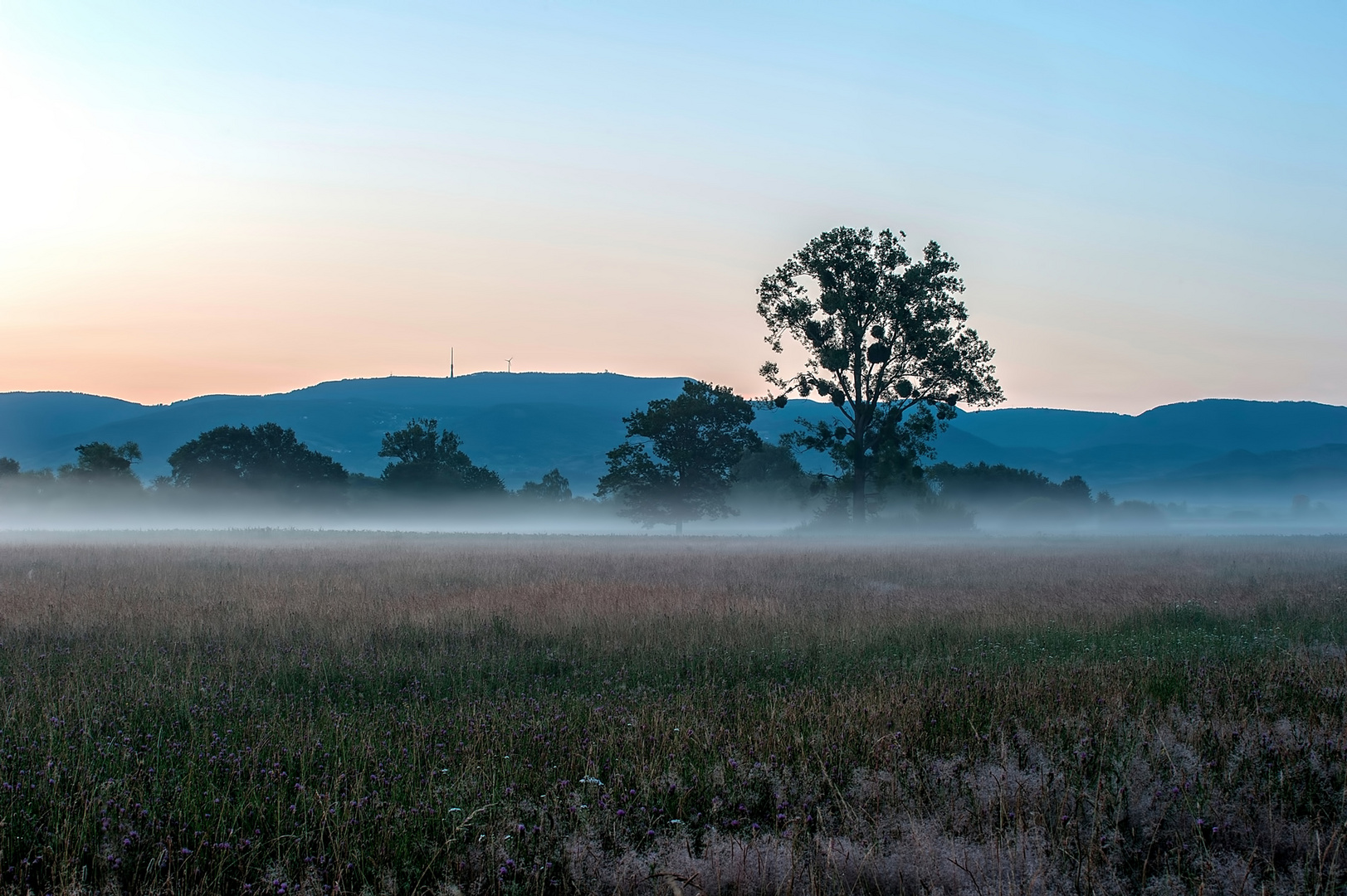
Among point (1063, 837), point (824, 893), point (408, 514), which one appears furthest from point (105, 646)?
point (408, 514)

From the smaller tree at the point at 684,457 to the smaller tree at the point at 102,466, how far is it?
53831 millimetres

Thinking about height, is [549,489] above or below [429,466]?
below

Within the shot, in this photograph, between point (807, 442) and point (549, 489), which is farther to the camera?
point (549, 489)

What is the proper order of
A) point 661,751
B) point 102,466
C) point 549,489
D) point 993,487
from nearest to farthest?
1. point 661,751
2. point 102,466
3. point 993,487
4. point 549,489

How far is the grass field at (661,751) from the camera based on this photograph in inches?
150

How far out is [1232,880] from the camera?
141 inches

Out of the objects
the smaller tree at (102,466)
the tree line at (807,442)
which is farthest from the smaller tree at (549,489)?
the smaller tree at (102,466)

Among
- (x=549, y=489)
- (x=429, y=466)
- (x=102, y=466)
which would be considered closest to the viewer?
(x=102, y=466)

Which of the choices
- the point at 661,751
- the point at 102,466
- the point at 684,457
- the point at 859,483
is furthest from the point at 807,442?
the point at 102,466

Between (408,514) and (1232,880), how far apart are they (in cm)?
8765

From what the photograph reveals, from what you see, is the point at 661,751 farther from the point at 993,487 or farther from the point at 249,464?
the point at 993,487

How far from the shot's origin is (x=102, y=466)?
85.0m

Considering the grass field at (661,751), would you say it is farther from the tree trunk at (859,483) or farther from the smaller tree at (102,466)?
the smaller tree at (102,466)

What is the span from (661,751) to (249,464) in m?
87.4
